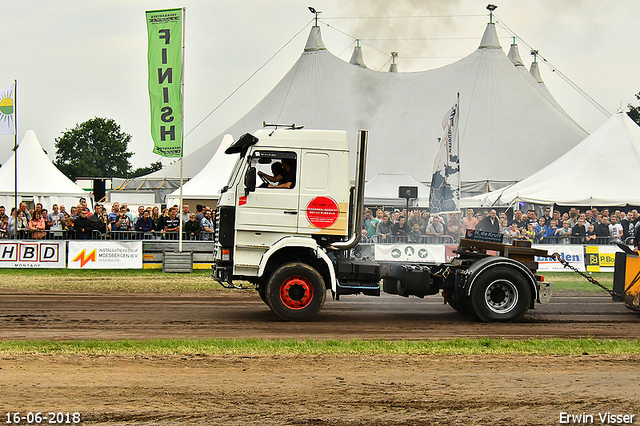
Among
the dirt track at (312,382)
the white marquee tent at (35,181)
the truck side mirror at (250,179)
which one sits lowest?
the dirt track at (312,382)

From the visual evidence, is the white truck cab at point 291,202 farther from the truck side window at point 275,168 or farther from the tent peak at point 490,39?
the tent peak at point 490,39

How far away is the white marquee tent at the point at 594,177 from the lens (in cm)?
2417

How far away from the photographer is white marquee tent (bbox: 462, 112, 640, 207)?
24172 millimetres

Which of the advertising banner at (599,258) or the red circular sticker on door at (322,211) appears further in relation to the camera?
the advertising banner at (599,258)

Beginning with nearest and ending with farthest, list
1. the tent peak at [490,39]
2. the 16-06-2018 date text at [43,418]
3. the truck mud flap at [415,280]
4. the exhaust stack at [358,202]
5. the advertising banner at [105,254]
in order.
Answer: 1. the 16-06-2018 date text at [43,418]
2. the exhaust stack at [358,202]
3. the truck mud flap at [415,280]
4. the advertising banner at [105,254]
5. the tent peak at [490,39]

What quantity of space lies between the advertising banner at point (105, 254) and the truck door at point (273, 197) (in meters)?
10.3

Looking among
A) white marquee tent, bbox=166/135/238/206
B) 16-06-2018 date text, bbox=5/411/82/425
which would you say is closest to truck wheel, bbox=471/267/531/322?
16-06-2018 date text, bbox=5/411/82/425

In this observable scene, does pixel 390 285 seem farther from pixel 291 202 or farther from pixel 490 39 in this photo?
pixel 490 39

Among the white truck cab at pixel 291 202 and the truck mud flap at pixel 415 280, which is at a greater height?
the white truck cab at pixel 291 202

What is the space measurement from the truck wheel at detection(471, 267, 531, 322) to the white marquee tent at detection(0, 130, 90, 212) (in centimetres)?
2545

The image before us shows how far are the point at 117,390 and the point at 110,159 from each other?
10289 cm

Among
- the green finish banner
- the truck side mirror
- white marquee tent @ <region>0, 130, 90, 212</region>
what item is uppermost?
the green finish banner

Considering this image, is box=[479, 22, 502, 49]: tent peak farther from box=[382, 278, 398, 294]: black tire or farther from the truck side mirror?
the truck side mirror

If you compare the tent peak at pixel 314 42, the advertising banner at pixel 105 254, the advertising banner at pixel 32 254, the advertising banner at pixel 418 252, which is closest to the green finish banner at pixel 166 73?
the advertising banner at pixel 105 254
